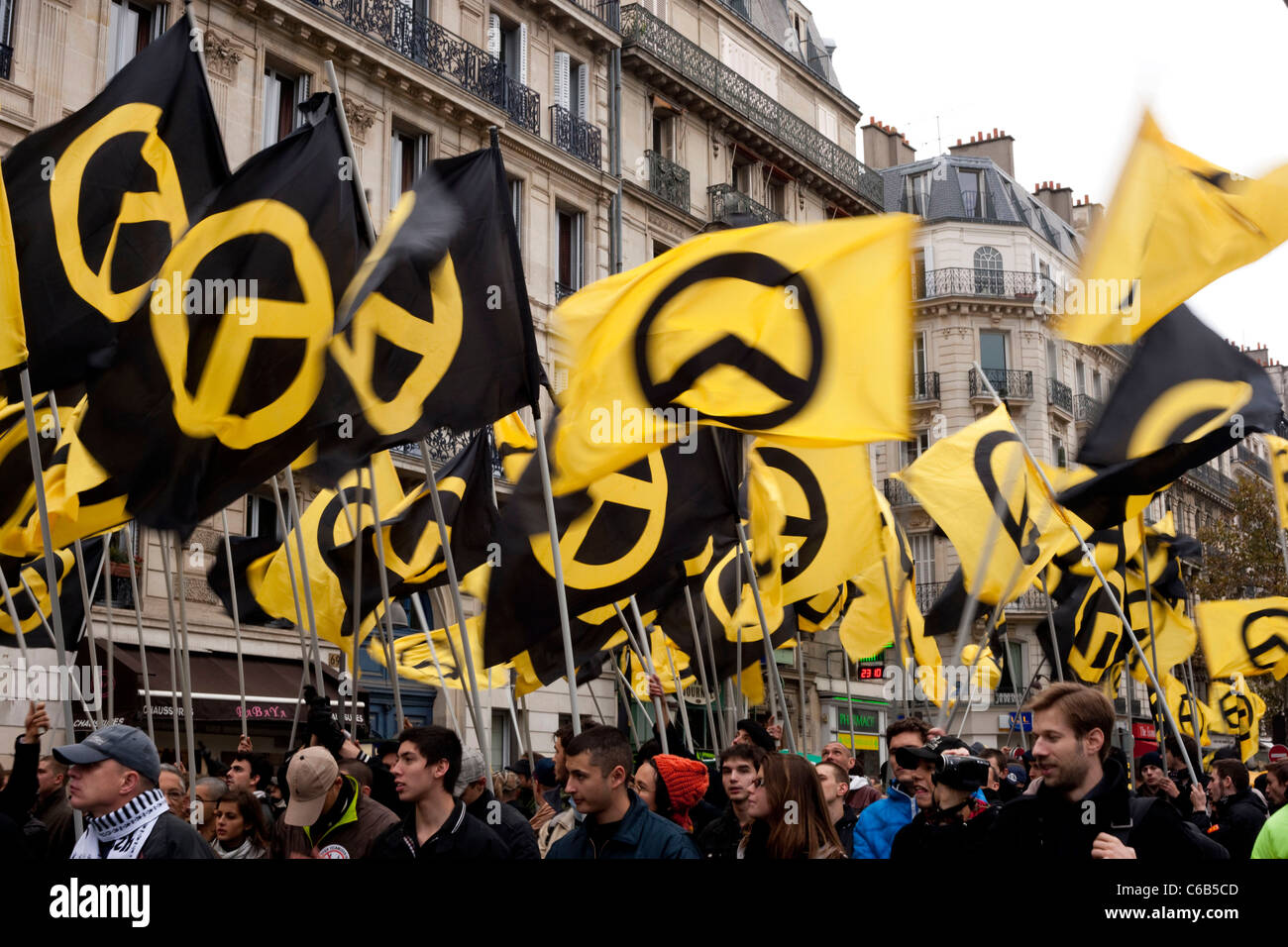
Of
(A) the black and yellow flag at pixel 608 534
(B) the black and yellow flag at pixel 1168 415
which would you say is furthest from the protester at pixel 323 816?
(B) the black and yellow flag at pixel 1168 415

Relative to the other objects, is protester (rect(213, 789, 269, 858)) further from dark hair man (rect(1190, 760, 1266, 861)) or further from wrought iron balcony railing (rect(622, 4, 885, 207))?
wrought iron balcony railing (rect(622, 4, 885, 207))

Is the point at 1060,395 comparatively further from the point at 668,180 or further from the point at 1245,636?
the point at 1245,636

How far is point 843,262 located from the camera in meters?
7.75

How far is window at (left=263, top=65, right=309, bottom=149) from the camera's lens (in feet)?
75.3

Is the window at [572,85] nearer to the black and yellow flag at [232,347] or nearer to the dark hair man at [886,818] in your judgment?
the black and yellow flag at [232,347]

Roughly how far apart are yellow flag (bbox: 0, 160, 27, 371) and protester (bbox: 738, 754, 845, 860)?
3.89 metres

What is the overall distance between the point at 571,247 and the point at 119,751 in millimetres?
24767

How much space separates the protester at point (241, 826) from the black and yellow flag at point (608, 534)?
96.6 inches

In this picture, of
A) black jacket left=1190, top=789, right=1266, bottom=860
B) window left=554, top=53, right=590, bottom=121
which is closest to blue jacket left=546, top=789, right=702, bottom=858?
black jacket left=1190, top=789, right=1266, bottom=860

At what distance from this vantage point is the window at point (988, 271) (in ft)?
169
